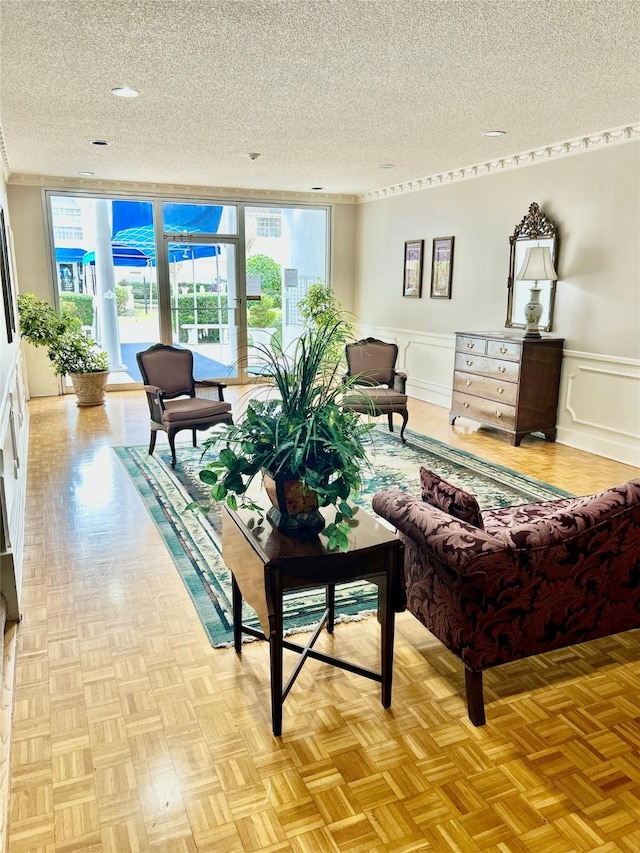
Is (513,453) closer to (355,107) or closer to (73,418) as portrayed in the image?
(355,107)

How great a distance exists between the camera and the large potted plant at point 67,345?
6820mm

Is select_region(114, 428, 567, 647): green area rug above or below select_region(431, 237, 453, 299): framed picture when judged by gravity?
below

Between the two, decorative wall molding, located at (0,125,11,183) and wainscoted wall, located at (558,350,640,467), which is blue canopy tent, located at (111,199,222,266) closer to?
decorative wall molding, located at (0,125,11,183)

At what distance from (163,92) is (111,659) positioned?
3.23m

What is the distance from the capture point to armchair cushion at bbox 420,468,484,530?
220 cm

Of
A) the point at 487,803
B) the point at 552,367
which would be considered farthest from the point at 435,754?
the point at 552,367

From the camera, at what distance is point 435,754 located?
77.1 inches

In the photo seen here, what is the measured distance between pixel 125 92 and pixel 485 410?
388 cm

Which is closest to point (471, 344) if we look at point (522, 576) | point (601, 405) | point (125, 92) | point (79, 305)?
point (601, 405)

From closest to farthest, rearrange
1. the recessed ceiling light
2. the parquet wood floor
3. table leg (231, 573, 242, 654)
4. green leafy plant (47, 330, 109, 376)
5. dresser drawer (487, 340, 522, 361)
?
the parquet wood floor → table leg (231, 573, 242, 654) → the recessed ceiling light → dresser drawer (487, 340, 522, 361) → green leafy plant (47, 330, 109, 376)

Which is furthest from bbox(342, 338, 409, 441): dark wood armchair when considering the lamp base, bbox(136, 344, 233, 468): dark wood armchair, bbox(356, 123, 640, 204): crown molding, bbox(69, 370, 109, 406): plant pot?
bbox(69, 370, 109, 406): plant pot

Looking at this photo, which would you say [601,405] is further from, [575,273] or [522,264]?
[522,264]

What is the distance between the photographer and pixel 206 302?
339 inches

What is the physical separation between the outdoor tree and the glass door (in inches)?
10.5
